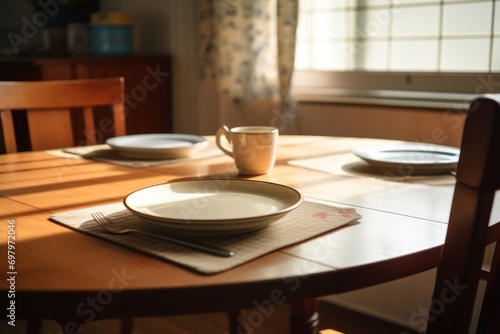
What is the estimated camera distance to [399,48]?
98.4 inches

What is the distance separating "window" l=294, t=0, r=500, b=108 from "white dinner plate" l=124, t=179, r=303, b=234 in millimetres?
1514

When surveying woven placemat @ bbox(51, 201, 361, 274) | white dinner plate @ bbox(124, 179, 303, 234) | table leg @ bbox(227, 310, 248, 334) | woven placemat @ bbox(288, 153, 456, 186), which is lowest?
table leg @ bbox(227, 310, 248, 334)

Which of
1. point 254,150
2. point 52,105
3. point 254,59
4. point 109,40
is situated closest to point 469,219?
point 254,150

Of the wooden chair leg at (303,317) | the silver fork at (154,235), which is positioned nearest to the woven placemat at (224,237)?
the silver fork at (154,235)

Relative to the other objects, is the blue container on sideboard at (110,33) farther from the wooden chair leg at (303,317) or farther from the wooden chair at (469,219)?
the wooden chair at (469,219)

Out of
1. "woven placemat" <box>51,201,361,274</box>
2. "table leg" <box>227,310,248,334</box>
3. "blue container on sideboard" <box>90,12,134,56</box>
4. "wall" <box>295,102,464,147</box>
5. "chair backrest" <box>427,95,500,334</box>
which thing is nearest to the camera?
"chair backrest" <box>427,95,500,334</box>

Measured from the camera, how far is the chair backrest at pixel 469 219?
21.6 inches

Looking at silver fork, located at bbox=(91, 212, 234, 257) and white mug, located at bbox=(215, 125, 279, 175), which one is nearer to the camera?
silver fork, located at bbox=(91, 212, 234, 257)

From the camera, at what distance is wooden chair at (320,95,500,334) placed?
21.6 inches

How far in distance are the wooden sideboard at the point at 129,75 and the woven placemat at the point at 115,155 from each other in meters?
1.40

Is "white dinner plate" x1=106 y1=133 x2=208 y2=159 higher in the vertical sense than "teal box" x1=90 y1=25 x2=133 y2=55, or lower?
lower

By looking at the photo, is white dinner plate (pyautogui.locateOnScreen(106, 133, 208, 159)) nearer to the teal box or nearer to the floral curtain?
the floral curtain

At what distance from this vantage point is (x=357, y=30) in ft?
8.60

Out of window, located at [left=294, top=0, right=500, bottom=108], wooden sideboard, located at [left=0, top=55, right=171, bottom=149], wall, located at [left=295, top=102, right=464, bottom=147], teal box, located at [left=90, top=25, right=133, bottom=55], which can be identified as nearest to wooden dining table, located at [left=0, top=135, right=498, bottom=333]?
wall, located at [left=295, top=102, right=464, bottom=147]
